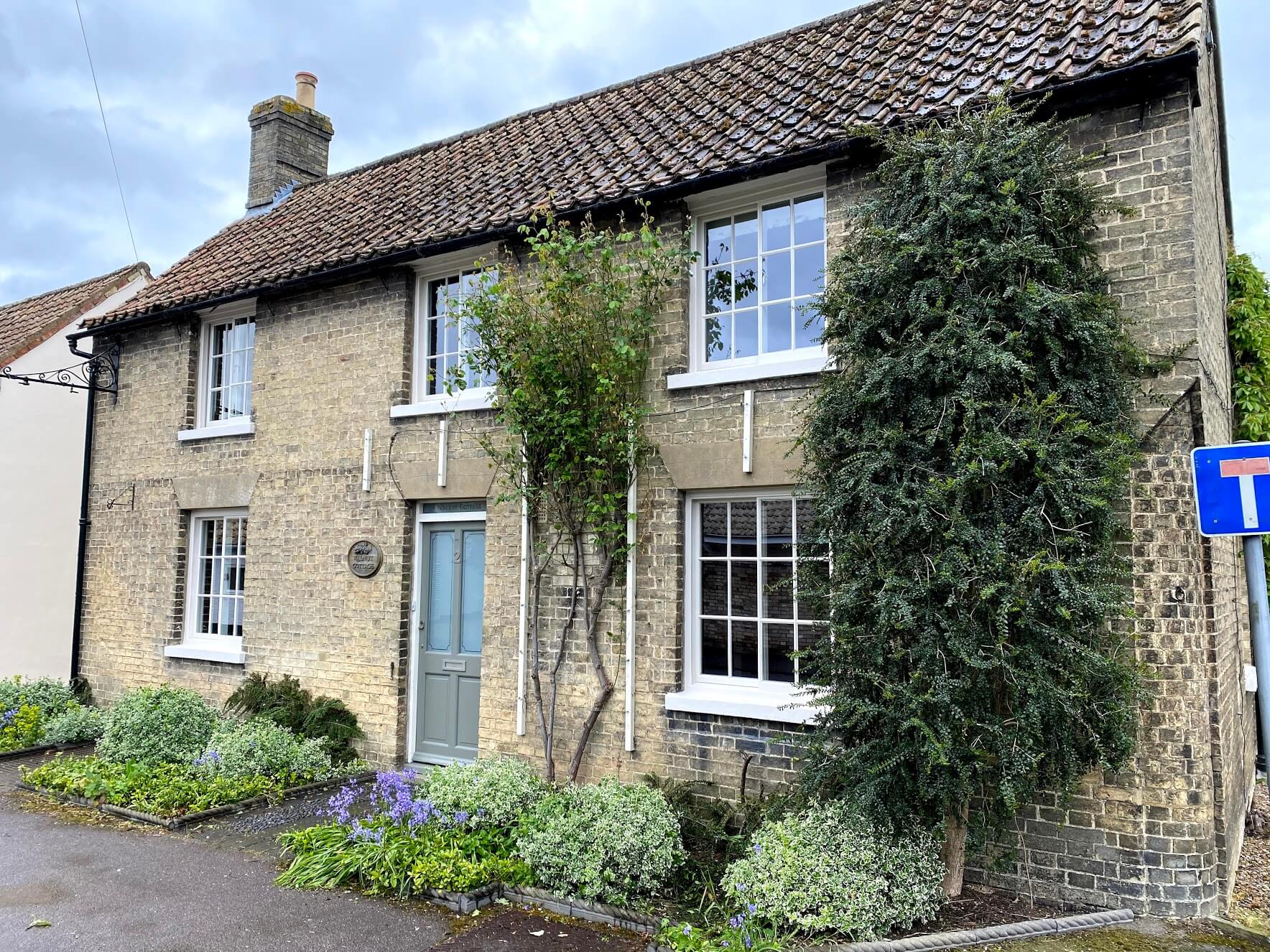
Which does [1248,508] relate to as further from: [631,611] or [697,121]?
[697,121]

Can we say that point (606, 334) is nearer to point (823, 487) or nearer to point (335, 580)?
point (823, 487)

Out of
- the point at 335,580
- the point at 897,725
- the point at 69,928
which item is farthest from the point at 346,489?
the point at 897,725

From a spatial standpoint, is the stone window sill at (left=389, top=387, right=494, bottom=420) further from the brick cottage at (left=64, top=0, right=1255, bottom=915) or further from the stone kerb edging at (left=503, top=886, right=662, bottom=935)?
the stone kerb edging at (left=503, top=886, right=662, bottom=935)

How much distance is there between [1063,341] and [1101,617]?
167cm

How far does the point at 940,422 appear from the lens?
5.46 metres

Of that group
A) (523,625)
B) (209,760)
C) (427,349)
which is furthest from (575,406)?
(209,760)

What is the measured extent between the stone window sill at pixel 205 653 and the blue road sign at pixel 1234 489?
32.0ft

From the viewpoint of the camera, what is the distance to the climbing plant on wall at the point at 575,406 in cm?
761

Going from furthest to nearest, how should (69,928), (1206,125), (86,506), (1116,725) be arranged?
1. (86,506)
2. (1206,125)
3. (69,928)
4. (1116,725)

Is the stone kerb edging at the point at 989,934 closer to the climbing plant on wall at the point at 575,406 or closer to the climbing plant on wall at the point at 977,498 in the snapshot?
the climbing plant on wall at the point at 977,498

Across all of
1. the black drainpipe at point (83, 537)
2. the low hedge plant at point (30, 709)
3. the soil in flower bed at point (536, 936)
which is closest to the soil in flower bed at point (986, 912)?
the soil in flower bed at point (536, 936)

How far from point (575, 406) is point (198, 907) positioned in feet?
15.0

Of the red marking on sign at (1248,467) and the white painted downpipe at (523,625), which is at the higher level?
the red marking on sign at (1248,467)

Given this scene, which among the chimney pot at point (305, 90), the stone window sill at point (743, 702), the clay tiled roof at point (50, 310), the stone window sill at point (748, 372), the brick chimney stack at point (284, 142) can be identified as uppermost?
the chimney pot at point (305, 90)
